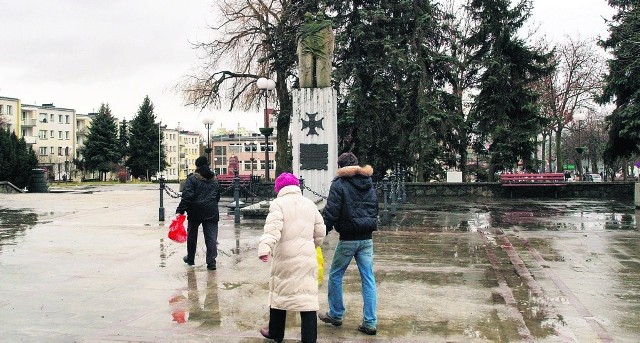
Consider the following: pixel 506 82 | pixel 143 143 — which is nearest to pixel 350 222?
pixel 506 82

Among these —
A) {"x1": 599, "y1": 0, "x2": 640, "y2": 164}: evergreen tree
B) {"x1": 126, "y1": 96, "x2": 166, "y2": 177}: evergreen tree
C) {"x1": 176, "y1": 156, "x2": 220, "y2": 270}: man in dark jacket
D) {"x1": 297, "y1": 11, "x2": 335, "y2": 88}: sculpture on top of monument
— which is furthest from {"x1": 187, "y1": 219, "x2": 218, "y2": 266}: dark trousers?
{"x1": 126, "y1": 96, "x2": 166, "y2": 177}: evergreen tree

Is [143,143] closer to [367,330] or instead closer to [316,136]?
[316,136]

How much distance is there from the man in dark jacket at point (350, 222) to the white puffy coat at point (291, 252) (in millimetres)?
560

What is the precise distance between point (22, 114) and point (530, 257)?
99.4 metres

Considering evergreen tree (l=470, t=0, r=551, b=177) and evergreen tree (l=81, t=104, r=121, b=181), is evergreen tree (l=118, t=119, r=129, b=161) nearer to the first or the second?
evergreen tree (l=81, t=104, r=121, b=181)

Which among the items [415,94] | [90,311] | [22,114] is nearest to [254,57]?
[415,94]

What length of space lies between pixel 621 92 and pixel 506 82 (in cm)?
535

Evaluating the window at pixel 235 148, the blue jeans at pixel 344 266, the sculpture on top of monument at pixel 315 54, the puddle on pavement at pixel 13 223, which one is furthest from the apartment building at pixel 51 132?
the blue jeans at pixel 344 266

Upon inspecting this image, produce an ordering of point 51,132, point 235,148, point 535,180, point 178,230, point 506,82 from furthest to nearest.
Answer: point 235,148 → point 51,132 → point 506,82 → point 535,180 → point 178,230

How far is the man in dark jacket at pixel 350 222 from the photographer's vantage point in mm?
5672

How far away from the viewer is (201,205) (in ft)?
29.2

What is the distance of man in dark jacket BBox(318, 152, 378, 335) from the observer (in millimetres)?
5672

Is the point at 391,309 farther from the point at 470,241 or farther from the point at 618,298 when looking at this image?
the point at 470,241

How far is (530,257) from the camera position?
9.65 metres
